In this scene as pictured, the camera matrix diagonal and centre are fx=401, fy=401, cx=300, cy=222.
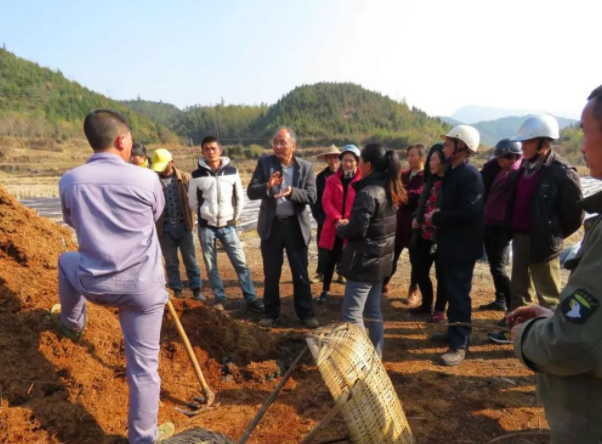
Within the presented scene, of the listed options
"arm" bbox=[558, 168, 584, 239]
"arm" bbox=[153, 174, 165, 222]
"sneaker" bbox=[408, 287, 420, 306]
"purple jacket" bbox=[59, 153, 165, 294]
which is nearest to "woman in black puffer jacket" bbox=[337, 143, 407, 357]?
"arm" bbox=[558, 168, 584, 239]

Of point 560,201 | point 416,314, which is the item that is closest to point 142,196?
point 560,201

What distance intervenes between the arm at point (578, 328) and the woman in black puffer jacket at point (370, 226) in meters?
1.91

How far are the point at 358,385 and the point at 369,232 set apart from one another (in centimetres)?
161

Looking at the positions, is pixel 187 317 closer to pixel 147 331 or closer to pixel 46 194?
pixel 147 331

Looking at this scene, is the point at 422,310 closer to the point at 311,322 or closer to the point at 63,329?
the point at 311,322

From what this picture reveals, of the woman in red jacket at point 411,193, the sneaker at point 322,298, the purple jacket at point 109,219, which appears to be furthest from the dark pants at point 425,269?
the purple jacket at point 109,219

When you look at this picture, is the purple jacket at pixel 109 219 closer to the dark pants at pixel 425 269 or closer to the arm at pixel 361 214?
the arm at pixel 361 214

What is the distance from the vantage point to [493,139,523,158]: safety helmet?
4.59m

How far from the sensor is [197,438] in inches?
77.0

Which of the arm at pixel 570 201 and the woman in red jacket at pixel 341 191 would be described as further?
the woman in red jacket at pixel 341 191

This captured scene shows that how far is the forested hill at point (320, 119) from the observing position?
81750 mm

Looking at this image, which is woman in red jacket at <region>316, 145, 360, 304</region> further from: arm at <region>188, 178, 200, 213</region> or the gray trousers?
the gray trousers

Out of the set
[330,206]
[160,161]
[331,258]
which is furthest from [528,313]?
[160,161]

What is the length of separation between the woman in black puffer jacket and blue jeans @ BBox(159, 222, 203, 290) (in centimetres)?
242
